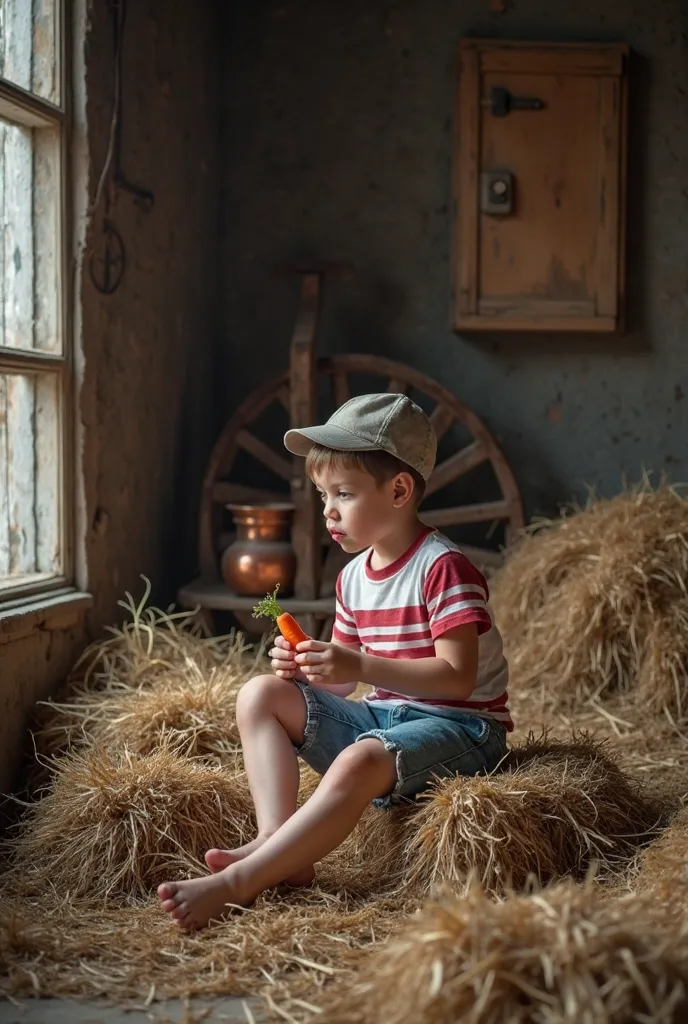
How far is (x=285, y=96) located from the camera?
4.87m

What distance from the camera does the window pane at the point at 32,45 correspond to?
3.32 meters

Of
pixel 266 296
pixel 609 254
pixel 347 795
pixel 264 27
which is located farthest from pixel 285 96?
pixel 347 795

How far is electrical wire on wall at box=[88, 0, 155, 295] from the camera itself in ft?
11.6

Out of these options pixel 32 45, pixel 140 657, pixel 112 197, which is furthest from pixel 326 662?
→ pixel 32 45

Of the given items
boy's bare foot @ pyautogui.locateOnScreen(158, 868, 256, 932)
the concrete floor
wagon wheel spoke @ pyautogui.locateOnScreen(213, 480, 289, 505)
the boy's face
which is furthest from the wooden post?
the concrete floor

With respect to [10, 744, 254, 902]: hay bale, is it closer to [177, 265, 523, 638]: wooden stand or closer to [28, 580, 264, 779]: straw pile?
[28, 580, 264, 779]: straw pile

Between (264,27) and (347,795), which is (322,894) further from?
(264,27)

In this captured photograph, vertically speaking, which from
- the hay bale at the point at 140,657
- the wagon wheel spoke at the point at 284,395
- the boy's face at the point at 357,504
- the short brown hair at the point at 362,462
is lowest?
the hay bale at the point at 140,657

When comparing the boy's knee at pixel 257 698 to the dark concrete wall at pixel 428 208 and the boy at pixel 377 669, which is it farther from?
the dark concrete wall at pixel 428 208

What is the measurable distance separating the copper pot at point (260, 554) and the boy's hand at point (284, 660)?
1574 mm

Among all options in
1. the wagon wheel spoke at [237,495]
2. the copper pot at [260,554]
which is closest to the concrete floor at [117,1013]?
the copper pot at [260,554]

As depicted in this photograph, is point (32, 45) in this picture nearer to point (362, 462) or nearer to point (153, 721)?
point (362, 462)

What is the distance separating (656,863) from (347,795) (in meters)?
0.60

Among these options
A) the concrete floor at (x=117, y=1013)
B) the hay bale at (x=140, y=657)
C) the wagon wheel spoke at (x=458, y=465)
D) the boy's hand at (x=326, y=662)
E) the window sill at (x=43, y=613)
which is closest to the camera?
the concrete floor at (x=117, y=1013)
